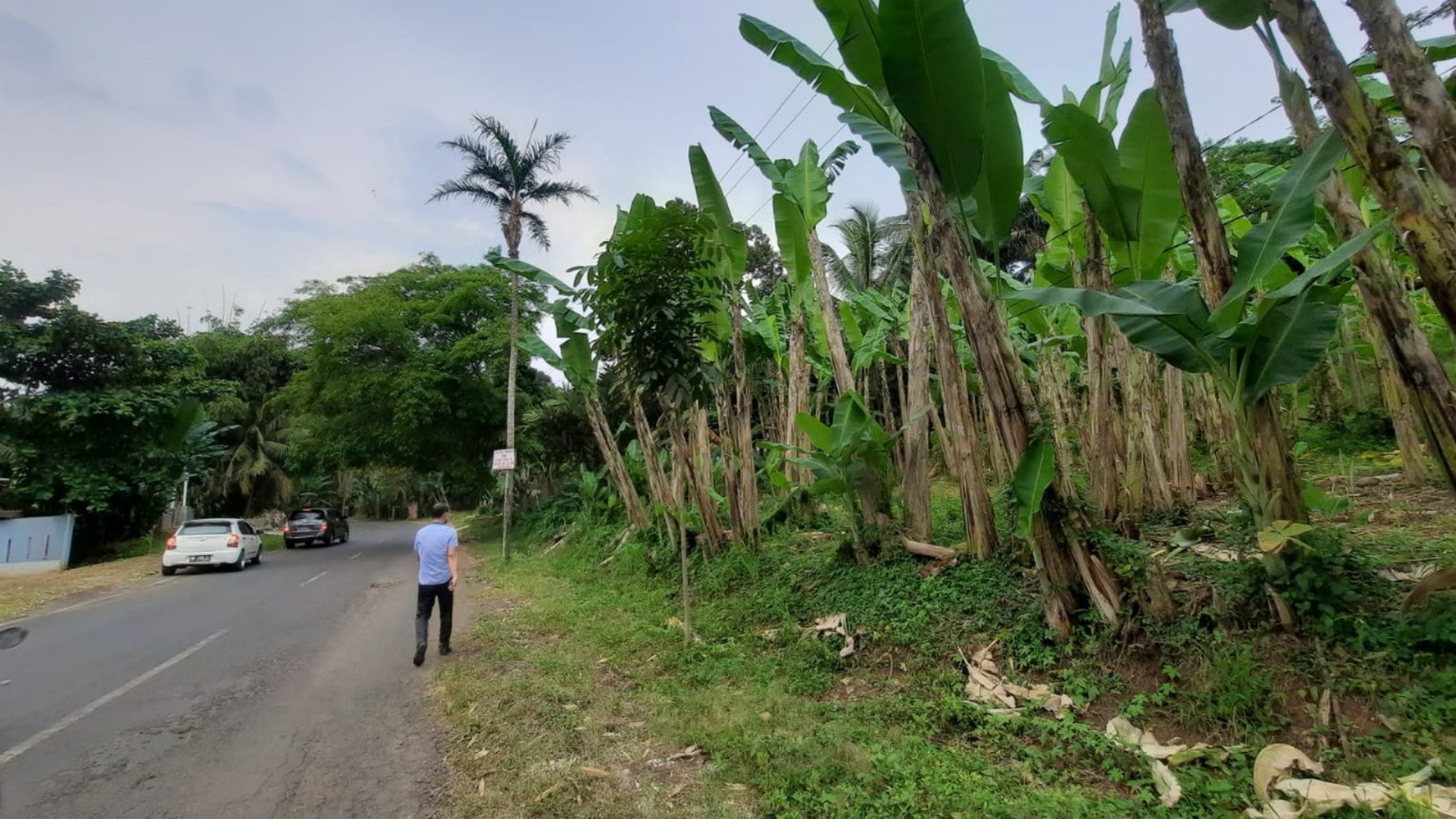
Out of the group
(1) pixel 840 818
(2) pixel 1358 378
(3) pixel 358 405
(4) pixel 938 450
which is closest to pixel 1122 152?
(1) pixel 840 818

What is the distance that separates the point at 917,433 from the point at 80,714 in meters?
7.35

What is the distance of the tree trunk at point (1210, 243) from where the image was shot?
3574mm

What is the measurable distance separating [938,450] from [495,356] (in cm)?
1344

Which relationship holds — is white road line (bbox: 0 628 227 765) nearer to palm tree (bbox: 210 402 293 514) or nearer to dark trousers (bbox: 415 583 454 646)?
dark trousers (bbox: 415 583 454 646)

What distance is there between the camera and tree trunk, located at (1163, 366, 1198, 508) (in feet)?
21.2

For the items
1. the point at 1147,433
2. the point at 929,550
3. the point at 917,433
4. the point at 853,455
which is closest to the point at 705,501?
the point at 853,455

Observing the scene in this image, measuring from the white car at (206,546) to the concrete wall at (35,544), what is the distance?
11.7 ft

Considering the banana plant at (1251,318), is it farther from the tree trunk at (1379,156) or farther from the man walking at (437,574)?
the man walking at (437,574)

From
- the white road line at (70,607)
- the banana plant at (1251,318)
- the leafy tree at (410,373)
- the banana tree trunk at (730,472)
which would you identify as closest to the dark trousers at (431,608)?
the banana tree trunk at (730,472)

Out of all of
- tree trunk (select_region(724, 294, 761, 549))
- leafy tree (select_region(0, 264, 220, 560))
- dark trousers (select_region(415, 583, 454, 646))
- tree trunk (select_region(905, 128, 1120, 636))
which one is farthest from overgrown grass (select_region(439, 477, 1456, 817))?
leafy tree (select_region(0, 264, 220, 560))

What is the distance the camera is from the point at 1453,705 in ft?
9.04

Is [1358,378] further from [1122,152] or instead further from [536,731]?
[536,731]

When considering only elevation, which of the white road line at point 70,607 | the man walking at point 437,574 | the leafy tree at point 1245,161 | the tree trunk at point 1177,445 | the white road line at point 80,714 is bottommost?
the white road line at point 80,714

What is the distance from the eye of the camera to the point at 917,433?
22.1 feet
